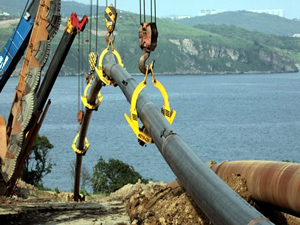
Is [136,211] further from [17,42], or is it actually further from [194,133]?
[194,133]

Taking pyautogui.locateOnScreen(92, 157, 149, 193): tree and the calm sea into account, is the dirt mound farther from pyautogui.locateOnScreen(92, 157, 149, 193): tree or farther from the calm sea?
the calm sea

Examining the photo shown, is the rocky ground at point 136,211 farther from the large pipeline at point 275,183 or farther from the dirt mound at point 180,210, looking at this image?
the large pipeline at point 275,183

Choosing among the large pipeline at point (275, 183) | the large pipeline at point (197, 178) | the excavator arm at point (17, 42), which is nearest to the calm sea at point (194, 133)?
Answer: the excavator arm at point (17, 42)

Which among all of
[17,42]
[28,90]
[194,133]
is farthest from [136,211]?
[194,133]

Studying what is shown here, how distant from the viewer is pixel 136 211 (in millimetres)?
17594

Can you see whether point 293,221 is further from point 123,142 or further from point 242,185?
point 123,142

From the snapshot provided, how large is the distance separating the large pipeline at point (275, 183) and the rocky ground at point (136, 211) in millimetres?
259

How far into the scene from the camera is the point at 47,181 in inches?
3216

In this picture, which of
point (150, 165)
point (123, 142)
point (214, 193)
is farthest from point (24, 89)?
point (123, 142)

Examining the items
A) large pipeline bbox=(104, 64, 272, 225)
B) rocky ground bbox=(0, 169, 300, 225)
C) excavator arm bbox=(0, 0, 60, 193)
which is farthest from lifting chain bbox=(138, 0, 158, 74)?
excavator arm bbox=(0, 0, 60, 193)

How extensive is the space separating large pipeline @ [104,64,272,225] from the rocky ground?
1.82 m

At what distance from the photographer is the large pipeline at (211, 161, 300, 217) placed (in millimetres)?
13000

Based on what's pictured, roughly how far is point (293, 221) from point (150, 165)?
81.4m

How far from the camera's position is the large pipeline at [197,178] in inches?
Result: 412
